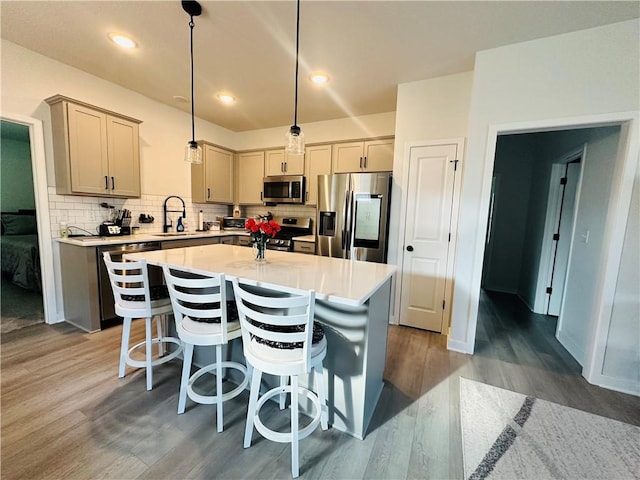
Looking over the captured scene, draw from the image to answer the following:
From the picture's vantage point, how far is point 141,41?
2.41 metres

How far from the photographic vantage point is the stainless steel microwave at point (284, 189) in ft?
13.8

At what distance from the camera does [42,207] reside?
9.20 feet

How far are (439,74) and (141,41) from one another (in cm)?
289

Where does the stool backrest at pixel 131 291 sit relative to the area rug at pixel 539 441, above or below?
above

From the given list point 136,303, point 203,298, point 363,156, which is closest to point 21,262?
point 136,303

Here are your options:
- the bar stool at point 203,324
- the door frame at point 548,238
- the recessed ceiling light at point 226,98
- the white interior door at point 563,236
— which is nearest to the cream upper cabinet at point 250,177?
the recessed ceiling light at point 226,98

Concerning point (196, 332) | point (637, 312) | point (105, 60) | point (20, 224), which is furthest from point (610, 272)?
point (20, 224)

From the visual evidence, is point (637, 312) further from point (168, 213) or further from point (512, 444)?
point (168, 213)

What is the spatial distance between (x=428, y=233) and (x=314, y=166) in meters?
2.05

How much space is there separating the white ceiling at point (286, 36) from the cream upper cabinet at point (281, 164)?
113cm

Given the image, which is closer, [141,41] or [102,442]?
[102,442]

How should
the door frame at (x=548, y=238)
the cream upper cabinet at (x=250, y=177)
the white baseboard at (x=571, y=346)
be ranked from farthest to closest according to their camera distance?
the cream upper cabinet at (x=250, y=177) → the door frame at (x=548, y=238) → the white baseboard at (x=571, y=346)

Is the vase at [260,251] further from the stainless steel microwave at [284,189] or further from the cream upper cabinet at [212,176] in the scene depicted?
the cream upper cabinet at [212,176]

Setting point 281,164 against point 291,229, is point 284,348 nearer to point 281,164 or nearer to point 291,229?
point 291,229
